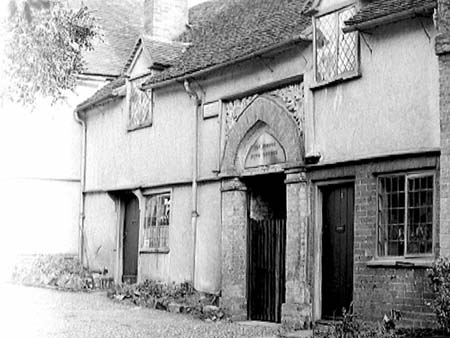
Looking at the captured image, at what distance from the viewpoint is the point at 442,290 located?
33.4 feet

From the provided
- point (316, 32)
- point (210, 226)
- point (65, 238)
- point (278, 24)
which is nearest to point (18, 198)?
point (65, 238)

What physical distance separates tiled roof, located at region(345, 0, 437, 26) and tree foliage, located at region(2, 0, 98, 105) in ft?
15.4

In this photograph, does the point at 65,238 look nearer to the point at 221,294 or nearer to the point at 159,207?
the point at 159,207

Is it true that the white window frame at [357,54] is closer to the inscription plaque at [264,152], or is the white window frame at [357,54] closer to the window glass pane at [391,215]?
the inscription plaque at [264,152]

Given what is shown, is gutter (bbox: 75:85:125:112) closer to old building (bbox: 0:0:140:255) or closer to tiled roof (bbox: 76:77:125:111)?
tiled roof (bbox: 76:77:125:111)

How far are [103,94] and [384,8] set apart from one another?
41.4 feet

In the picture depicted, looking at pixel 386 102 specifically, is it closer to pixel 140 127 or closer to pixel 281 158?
pixel 281 158

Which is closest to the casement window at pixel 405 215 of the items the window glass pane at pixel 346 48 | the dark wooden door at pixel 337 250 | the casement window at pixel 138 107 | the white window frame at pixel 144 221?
the dark wooden door at pixel 337 250

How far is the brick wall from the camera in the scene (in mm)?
11766

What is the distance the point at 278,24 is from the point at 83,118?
33.6 ft

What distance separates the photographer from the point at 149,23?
21.9 metres

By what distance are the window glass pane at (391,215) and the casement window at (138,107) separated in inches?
362

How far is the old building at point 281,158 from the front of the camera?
12281 millimetres

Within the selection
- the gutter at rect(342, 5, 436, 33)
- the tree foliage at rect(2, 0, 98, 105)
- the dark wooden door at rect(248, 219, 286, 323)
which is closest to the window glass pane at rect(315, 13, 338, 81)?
the gutter at rect(342, 5, 436, 33)
